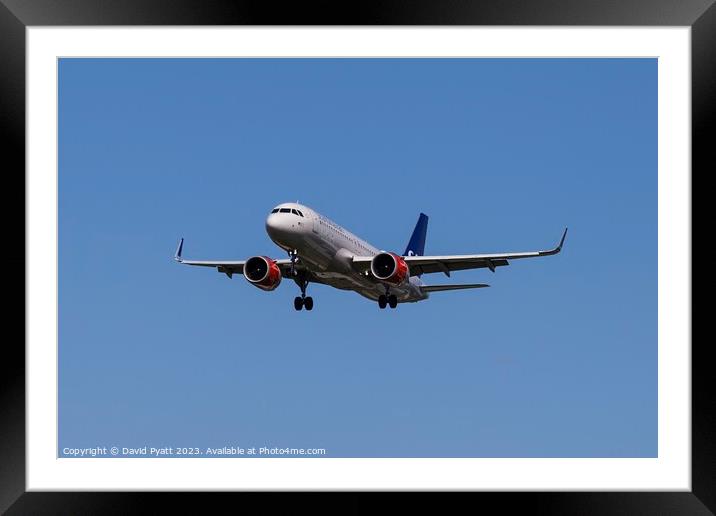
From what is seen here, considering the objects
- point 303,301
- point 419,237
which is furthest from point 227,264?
point 419,237

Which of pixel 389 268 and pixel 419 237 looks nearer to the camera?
pixel 389 268

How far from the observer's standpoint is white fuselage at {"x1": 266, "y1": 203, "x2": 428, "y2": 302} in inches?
1175

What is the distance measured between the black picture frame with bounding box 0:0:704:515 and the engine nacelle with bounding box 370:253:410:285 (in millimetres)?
17167

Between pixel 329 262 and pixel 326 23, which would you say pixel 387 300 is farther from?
pixel 326 23

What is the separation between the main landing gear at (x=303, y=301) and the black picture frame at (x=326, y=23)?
19.1 metres

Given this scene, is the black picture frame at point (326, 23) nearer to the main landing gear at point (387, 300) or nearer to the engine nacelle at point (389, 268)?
the engine nacelle at point (389, 268)

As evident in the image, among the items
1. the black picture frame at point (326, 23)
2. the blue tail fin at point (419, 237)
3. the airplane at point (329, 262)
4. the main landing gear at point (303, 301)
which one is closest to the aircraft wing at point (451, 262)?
the airplane at point (329, 262)

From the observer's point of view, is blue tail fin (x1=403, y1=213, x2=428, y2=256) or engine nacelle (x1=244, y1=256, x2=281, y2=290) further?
blue tail fin (x1=403, y1=213, x2=428, y2=256)

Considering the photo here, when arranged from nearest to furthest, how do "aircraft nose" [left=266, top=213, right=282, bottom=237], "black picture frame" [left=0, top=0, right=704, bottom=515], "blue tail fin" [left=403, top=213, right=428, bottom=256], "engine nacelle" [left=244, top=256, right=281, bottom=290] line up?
"black picture frame" [left=0, top=0, right=704, bottom=515] → "aircraft nose" [left=266, top=213, right=282, bottom=237] → "engine nacelle" [left=244, top=256, right=281, bottom=290] → "blue tail fin" [left=403, top=213, right=428, bottom=256]

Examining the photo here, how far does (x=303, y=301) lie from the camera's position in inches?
1315

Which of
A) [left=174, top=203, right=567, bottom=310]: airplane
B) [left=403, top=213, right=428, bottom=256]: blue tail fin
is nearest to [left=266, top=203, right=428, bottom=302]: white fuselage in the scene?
[left=174, top=203, right=567, bottom=310]: airplane

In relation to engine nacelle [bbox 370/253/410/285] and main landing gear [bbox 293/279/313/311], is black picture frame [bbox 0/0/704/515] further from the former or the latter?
main landing gear [bbox 293/279/313/311]

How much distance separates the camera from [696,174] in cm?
1445

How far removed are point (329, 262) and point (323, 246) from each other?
0.78 m
